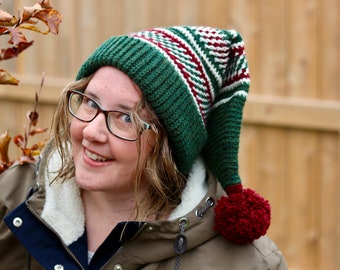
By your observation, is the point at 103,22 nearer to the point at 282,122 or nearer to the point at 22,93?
the point at 22,93

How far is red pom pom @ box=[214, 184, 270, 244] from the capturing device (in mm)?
2408

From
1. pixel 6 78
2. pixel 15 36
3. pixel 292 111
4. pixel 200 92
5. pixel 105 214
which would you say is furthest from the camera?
pixel 292 111

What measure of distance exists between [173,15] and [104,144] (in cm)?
268

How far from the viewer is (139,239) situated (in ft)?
8.06

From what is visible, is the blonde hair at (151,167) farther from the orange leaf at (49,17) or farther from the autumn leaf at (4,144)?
the orange leaf at (49,17)

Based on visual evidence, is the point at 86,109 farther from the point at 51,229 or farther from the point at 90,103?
the point at 51,229

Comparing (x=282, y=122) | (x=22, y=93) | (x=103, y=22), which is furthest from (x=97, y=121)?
(x=22, y=93)

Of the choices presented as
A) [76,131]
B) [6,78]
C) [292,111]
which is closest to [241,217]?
[76,131]

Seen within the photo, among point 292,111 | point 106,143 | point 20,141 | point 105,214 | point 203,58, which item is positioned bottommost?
point 292,111

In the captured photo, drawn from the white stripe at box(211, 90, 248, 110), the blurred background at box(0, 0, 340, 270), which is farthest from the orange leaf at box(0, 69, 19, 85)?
the blurred background at box(0, 0, 340, 270)

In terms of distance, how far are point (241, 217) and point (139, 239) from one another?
294mm

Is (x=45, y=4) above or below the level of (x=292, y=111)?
above

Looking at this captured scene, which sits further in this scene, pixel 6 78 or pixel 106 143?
pixel 106 143

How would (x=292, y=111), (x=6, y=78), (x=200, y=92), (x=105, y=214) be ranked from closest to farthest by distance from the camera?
(x=6, y=78) → (x=200, y=92) → (x=105, y=214) → (x=292, y=111)
